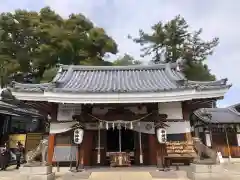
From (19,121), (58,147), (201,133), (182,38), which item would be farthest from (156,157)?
(182,38)

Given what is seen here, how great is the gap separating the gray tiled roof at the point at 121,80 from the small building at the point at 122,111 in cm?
4

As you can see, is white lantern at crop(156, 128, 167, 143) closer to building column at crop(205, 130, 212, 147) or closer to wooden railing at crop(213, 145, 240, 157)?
building column at crop(205, 130, 212, 147)

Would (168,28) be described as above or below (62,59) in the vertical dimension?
above

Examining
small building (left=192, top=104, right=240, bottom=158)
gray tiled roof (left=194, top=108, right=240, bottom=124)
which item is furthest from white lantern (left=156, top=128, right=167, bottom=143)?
small building (left=192, top=104, right=240, bottom=158)

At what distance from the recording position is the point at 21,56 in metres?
25.3

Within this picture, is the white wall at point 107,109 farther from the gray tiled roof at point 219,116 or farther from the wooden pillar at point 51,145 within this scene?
the gray tiled roof at point 219,116

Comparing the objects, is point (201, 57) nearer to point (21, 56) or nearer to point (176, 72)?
point (176, 72)

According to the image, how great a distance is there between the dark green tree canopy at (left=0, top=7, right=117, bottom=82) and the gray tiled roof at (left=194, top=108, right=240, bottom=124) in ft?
43.9

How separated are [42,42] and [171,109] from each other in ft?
68.6

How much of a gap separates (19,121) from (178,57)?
1903cm

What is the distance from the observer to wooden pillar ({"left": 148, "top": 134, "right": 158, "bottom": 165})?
424 inches

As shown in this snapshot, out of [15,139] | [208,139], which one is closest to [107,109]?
[15,139]

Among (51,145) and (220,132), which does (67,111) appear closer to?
(51,145)

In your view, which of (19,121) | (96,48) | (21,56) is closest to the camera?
(19,121)
